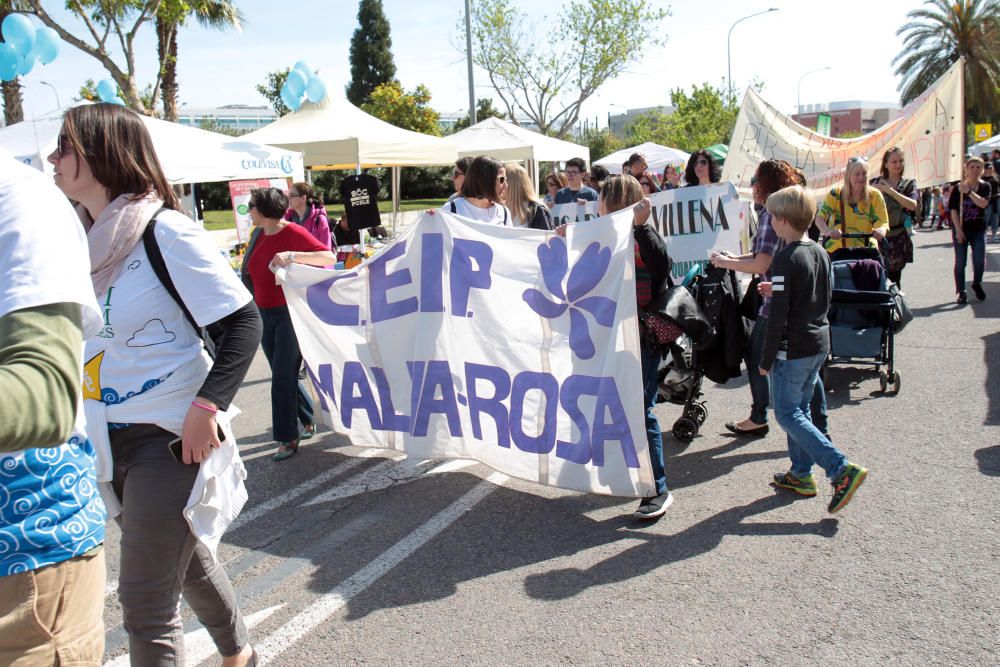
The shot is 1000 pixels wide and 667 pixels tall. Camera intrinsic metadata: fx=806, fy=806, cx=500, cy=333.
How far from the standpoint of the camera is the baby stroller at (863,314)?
6375 millimetres

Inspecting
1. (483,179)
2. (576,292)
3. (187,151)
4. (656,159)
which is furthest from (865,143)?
(656,159)

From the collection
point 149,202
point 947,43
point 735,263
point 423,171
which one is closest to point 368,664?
point 149,202

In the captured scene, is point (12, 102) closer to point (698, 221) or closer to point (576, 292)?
point (698, 221)

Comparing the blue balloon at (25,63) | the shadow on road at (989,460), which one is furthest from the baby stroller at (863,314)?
the blue balloon at (25,63)

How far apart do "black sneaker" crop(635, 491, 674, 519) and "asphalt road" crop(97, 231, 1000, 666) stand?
57 mm

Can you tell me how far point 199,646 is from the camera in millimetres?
3246

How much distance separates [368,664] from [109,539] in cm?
217

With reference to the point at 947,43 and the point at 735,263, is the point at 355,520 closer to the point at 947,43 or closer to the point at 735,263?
the point at 735,263

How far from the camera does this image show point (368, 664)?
3.07 metres

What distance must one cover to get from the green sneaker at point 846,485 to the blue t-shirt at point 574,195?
649cm

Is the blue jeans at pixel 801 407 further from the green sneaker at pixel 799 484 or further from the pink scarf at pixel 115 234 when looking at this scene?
the pink scarf at pixel 115 234

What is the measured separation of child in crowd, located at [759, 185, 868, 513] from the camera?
413cm

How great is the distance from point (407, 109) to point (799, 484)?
39.6 m

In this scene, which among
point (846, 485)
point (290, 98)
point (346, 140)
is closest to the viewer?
point (846, 485)
